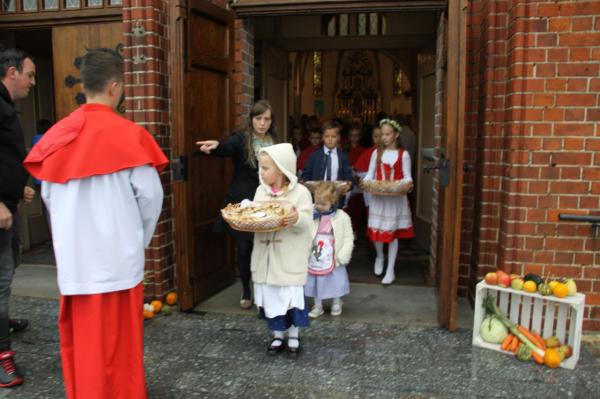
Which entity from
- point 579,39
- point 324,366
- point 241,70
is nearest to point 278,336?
point 324,366

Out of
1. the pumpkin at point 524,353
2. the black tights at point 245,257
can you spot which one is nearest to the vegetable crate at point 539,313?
the pumpkin at point 524,353

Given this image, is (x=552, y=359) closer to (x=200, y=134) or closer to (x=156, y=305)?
(x=156, y=305)

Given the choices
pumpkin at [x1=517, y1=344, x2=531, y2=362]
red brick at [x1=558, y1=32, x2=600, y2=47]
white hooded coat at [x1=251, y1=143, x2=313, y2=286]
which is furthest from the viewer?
red brick at [x1=558, y1=32, x2=600, y2=47]

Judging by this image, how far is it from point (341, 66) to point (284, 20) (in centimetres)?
882

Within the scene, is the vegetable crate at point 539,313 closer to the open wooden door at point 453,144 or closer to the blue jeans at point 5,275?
the open wooden door at point 453,144

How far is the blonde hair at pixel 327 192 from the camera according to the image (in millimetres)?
4535

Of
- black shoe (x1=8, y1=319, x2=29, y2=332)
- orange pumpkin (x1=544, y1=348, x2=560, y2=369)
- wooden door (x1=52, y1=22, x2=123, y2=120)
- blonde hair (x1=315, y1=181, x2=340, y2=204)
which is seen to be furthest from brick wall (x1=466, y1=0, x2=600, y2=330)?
black shoe (x1=8, y1=319, x2=29, y2=332)

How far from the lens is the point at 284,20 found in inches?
300

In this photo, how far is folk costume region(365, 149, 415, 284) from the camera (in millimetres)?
5664

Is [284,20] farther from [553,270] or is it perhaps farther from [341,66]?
[341,66]

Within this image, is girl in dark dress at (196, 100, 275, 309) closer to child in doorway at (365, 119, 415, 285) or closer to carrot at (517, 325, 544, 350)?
child in doorway at (365, 119, 415, 285)

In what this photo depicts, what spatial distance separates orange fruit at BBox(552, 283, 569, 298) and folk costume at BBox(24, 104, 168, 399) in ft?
8.94

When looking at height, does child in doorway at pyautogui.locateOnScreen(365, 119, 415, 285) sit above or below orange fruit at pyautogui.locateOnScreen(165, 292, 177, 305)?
above

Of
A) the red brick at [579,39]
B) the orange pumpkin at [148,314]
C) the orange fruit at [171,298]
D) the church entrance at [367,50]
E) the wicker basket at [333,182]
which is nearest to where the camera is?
the red brick at [579,39]
